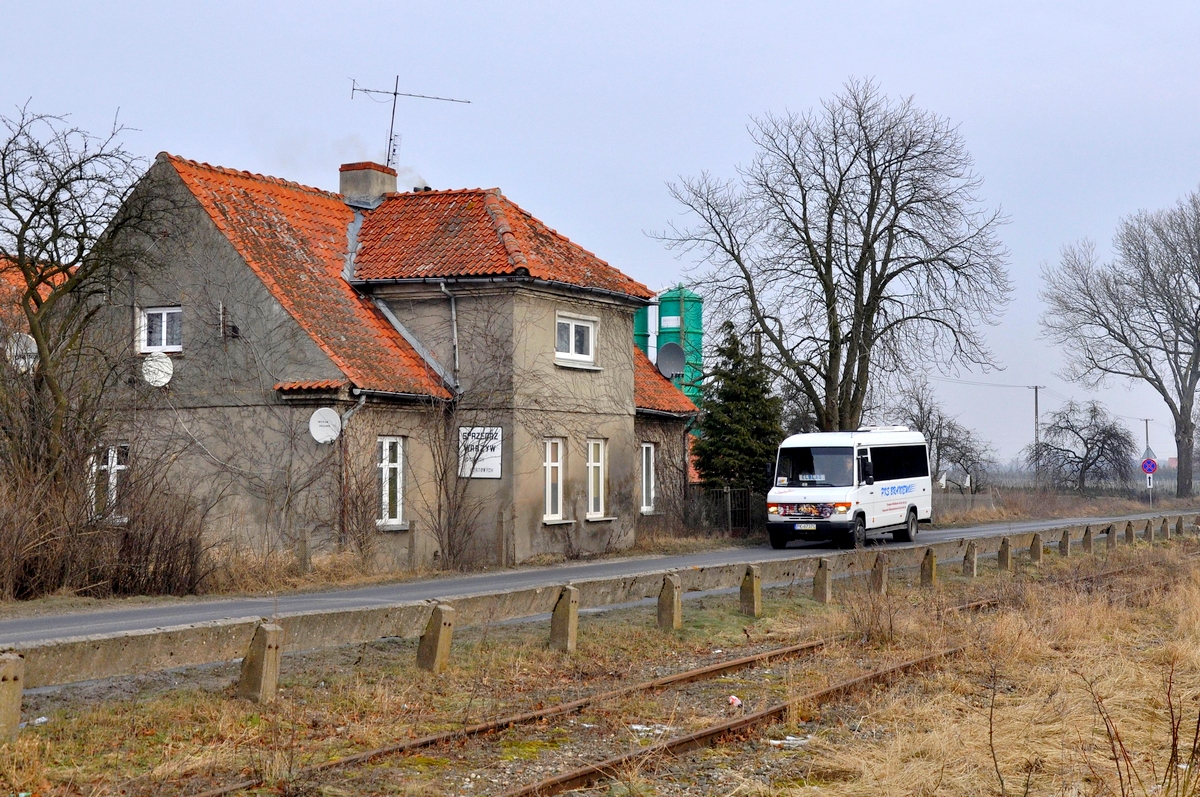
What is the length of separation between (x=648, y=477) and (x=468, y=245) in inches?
365

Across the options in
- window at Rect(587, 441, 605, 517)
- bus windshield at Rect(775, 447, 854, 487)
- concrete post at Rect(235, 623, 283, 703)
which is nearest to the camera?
concrete post at Rect(235, 623, 283, 703)

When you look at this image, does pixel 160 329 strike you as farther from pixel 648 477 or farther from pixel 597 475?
pixel 648 477

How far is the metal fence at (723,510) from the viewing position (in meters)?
34.5

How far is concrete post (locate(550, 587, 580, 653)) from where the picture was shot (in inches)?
476

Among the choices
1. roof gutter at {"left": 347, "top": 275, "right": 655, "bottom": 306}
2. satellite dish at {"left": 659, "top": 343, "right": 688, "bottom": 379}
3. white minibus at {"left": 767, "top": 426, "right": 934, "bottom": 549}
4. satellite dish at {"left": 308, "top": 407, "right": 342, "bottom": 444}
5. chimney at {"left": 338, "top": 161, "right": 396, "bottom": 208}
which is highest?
chimney at {"left": 338, "top": 161, "right": 396, "bottom": 208}

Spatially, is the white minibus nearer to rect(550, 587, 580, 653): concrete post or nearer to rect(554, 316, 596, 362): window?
rect(554, 316, 596, 362): window

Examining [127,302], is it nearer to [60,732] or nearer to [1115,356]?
[60,732]

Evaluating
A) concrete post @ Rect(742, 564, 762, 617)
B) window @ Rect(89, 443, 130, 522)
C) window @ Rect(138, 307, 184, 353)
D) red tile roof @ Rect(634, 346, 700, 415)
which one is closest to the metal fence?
red tile roof @ Rect(634, 346, 700, 415)

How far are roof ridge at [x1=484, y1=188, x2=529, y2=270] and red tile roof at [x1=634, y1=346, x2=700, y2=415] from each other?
6303mm

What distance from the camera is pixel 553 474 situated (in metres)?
26.9

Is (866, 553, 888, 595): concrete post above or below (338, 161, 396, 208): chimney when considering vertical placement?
below

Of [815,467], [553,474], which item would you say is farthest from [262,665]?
[815,467]

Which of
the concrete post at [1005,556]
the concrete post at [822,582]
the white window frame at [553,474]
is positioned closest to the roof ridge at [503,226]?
the white window frame at [553,474]

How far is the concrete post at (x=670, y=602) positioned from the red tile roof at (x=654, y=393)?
17.6 m
